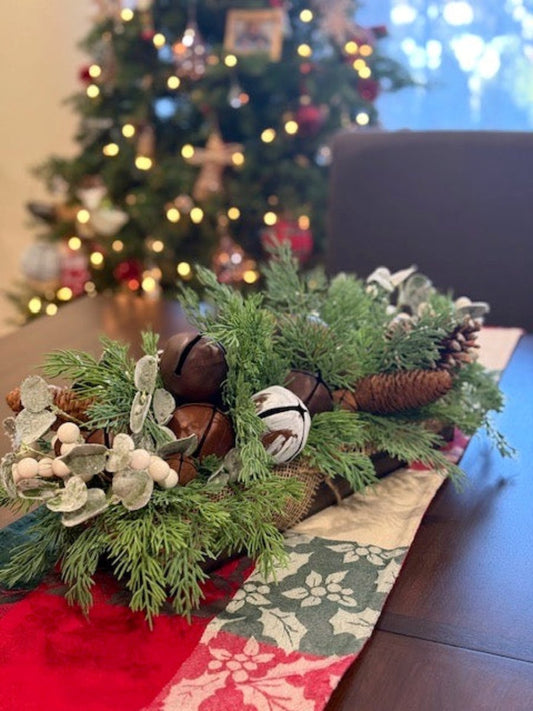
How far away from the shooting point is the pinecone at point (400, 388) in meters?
0.83

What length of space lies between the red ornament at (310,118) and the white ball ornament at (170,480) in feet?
7.36

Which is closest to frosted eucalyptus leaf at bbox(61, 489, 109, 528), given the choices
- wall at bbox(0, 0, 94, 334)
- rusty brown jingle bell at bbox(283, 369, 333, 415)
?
rusty brown jingle bell at bbox(283, 369, 333, 415)

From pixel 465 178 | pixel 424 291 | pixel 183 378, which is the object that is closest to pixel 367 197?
pixel 465 178

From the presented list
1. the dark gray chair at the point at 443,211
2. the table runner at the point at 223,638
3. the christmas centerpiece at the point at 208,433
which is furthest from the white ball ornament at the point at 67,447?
the dark gray chair at the point at 443,211

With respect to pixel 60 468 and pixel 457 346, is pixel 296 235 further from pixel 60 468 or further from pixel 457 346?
pixel 60 468

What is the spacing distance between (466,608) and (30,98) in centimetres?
324

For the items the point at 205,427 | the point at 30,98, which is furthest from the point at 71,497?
the point at 30,98

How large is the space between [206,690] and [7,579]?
20cm

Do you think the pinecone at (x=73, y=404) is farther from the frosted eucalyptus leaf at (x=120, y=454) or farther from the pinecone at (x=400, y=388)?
the pinecone at (x=400, y=388)

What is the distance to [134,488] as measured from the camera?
0.63 meters

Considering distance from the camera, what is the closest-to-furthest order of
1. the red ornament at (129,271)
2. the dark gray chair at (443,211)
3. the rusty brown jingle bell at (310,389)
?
1. the rusty brown jingle bell at (310,389)
2. the dark gray chair at (443,211)
3. the red ornament at (129,271)

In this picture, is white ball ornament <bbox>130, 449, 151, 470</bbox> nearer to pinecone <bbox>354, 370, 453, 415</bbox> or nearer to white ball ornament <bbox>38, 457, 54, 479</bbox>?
white ball ornament <bbox>38, 457, 54, 479</bbox>

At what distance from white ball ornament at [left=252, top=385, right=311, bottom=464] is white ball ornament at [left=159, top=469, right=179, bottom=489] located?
91 millimetres

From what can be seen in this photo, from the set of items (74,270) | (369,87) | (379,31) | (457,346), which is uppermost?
(379,31)
